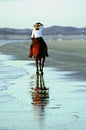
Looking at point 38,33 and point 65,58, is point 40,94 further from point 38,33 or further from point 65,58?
point 65,58

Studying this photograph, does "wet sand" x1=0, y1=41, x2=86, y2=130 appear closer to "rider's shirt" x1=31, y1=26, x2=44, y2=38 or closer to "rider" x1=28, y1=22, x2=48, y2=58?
"rider" x1=28, y1=22, x2=48, y2=58

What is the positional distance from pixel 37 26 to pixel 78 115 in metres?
11.3

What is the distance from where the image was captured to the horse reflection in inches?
565

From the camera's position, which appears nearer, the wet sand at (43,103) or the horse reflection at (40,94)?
the wet sand at (43,103)

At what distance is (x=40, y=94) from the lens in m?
16.1

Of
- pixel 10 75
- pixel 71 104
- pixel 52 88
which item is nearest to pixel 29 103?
pixel 71 104

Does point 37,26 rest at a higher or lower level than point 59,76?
higher

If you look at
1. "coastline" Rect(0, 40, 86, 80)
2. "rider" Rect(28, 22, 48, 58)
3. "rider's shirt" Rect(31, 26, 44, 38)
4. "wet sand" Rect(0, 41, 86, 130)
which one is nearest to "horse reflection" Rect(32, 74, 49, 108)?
"wet sand" Rect(0, 41, 86, 130)

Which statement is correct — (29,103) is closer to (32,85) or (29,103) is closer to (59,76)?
(32,85)

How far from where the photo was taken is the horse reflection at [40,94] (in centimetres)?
1434

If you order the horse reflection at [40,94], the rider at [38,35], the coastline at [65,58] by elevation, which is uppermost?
the rider at [38,35]

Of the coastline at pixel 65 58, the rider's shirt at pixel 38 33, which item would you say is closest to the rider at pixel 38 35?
the rider's shirt at pixel 38 33

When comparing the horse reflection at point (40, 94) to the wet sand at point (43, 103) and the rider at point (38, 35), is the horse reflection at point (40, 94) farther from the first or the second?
the rider at point (38, 35)

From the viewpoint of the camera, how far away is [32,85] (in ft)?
61.3
